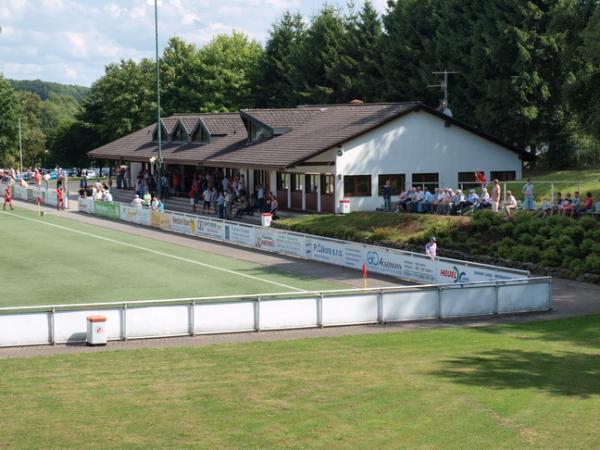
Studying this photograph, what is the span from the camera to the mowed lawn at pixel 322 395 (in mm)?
15875

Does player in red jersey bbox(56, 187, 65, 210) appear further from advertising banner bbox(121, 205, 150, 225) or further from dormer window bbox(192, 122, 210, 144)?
dormer window bbox(192, 122, 210, 144)

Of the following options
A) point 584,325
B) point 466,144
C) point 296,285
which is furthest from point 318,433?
point 466,144

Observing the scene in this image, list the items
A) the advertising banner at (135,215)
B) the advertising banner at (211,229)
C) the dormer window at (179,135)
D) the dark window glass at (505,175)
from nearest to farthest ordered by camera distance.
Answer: the advertising banner at (211,229) → the dark window glass at (505,175) → the advertising banner at (135,215) → the dormer window at (179,135)

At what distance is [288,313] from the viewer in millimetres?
25656

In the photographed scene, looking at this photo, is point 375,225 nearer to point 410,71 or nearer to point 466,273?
point 466,273

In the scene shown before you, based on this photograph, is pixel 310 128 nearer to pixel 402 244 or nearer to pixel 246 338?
pixel 402 244

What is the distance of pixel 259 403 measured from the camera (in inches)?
712

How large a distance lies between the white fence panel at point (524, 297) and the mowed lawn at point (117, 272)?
7.18 meters

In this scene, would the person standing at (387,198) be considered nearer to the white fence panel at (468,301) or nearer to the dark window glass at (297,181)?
the dark window glass at (297,181)

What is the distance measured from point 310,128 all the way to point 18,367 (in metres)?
36.9

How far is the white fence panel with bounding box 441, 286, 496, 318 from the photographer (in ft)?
89.7

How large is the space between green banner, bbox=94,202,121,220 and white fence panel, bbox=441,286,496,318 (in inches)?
1340

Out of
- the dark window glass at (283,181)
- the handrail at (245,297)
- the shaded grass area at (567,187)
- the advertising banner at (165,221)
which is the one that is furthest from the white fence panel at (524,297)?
the dark window glass at (283,181)

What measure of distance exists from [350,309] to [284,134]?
3291 centimetres
